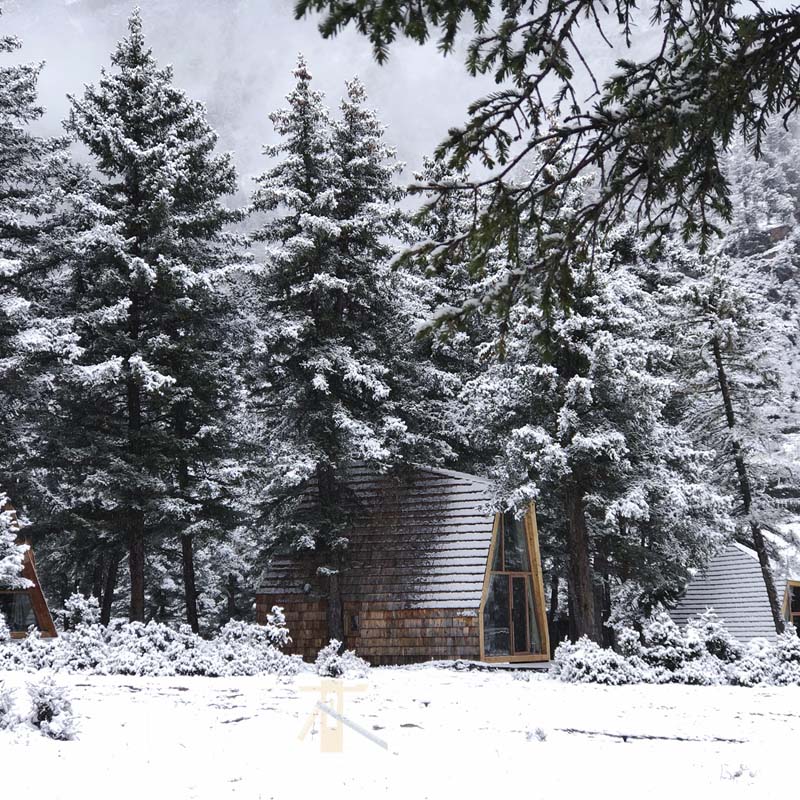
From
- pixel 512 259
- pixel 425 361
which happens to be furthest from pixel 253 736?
pixel 425 361

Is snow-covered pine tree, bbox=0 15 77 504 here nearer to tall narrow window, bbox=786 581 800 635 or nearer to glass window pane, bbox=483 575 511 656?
glass window pane, bbox=483 575 511 656

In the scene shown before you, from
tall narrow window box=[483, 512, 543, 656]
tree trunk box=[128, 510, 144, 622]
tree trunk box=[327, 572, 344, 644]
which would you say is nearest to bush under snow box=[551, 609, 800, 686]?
tall narrow window box=[483, 512, 543, 656]

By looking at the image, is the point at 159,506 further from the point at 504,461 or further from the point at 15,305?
the point at 504,461

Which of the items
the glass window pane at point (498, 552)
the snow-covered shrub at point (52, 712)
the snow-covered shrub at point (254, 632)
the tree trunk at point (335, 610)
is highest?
the glass window pane at point (498, 552)

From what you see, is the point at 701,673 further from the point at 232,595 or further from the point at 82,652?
the point at 232,595

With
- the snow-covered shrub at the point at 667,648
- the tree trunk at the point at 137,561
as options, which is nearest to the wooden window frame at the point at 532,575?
the snow-covered shrub at the point at 667,648

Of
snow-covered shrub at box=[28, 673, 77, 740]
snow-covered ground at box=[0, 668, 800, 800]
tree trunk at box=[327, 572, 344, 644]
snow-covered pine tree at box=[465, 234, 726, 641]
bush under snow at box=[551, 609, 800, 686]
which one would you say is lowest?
snow-covered ground at box=[0, 668, 800, 800]

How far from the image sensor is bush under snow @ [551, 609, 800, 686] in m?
13.6

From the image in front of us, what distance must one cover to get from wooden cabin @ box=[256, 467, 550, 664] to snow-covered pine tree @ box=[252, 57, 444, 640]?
72cm

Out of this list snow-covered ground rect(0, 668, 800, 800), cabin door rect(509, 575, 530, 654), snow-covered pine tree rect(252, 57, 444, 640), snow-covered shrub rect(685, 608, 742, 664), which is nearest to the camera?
snow-covered ground rect(0, 668, 800, 800)

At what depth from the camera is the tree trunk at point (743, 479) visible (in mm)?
21484

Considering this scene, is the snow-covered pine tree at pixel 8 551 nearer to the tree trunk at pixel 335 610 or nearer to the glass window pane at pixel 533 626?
the tree trunk at pixel 335 610

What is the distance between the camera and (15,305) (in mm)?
17172

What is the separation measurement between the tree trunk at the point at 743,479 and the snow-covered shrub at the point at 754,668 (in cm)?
743
